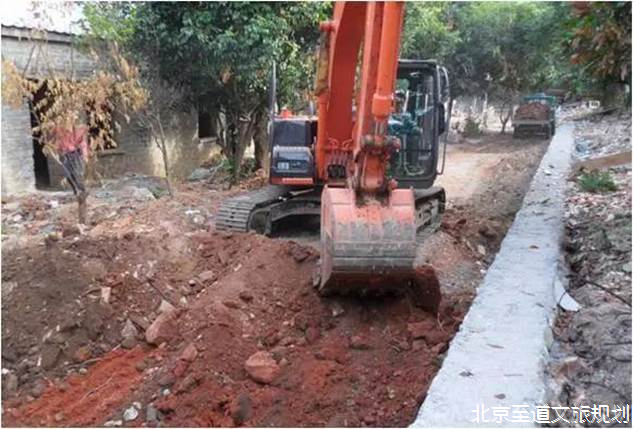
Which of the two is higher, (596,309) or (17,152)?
(596,309)

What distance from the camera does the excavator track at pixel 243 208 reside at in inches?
286

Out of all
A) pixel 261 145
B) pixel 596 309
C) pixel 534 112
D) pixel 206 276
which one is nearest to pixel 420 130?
pixel 206 276

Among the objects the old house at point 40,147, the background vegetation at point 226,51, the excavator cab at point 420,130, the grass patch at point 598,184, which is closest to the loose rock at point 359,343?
the excavator cab at point 420,130

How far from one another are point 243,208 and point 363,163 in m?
3.11

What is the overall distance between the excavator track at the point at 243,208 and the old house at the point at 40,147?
8.38 ft

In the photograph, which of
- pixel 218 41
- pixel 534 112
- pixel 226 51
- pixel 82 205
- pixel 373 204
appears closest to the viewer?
pixel 373 204

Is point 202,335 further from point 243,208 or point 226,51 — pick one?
point 226,51

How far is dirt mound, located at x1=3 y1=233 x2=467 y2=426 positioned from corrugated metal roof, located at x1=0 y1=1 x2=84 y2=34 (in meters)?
4.01

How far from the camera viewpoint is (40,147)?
11.7 m

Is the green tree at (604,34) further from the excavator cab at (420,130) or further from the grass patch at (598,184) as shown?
the grass patch at (598,184)

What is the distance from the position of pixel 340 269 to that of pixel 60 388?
7.33ft

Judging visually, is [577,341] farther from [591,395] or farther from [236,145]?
[236,145]

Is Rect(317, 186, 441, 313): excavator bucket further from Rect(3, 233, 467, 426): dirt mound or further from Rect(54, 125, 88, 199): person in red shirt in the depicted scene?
Rect(54, 125, 88, 199): person in red shirt

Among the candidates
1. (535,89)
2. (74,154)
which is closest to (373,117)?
(74,154)
